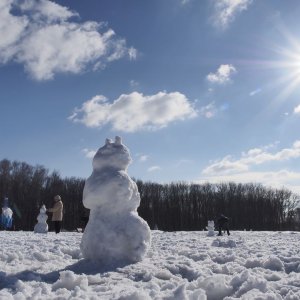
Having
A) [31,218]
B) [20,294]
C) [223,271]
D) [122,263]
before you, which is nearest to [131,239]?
[122,263]

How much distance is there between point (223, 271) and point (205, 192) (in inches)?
2699

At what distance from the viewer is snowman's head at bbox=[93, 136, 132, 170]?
8.95 m

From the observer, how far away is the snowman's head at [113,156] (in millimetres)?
8945

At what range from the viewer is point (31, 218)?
60.9 metres

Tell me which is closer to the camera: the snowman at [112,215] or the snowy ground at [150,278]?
the snowy ground at [150,278]

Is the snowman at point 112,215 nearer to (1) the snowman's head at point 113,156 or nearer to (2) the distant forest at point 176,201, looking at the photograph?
(1) the snowman's head at point 113,156

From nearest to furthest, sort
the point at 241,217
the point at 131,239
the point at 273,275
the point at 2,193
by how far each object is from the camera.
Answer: the point at 273,275, the point at 131,239, the point at 2,193, the point at 241,217

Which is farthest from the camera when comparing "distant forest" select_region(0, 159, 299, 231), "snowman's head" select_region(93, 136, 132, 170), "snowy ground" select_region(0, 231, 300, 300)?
"distant forest" select_region(0, 159, 299, 231)

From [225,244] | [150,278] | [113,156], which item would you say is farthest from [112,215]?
[225,244]

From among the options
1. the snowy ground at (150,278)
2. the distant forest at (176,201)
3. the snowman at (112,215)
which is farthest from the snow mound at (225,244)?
the distant forest at (176,201)

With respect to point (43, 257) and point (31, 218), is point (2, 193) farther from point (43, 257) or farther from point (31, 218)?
point (43, 257)

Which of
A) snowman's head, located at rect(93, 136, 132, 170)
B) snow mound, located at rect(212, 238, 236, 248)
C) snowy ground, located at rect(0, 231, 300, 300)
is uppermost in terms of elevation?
snowman's head, located at rect(93, 136, 132, 170)

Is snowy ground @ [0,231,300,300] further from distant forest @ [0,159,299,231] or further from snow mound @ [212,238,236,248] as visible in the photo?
distant forest @ [0,159,299,231]

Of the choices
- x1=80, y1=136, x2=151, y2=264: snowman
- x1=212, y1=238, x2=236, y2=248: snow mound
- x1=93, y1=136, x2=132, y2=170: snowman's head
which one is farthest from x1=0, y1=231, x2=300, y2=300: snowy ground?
x1=212, y1=238, x2=236, y2=248: snow mound
